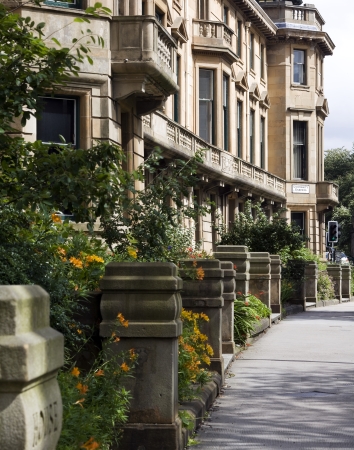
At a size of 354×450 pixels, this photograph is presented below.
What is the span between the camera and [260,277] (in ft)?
76.5

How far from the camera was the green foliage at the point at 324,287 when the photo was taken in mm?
38156

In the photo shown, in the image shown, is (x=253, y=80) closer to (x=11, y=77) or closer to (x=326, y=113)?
(x=326, y=113)

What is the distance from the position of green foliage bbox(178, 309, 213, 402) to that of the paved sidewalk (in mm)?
322

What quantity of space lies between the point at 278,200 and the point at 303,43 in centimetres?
885

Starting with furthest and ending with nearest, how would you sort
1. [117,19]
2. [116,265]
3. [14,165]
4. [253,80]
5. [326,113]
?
[326,113] → [253,80] → [117,19] → [14,165] → [116,265]

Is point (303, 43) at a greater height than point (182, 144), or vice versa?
point (303, 43)

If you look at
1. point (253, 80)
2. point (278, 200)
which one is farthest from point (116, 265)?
point (278, 200)

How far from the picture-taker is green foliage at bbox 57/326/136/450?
6238mm

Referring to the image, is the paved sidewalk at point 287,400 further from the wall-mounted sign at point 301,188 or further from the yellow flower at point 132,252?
the wall-mounted sign at point 301,188

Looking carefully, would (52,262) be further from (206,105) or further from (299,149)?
(299,149)

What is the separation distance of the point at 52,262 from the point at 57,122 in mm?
13125

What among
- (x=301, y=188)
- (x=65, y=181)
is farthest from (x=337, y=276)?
(x=65, y=181)

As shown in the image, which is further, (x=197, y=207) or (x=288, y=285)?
(x=288, y=285)

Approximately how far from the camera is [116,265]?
7734mm
